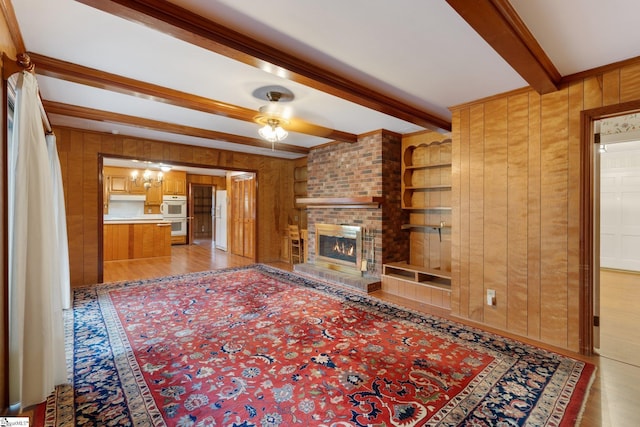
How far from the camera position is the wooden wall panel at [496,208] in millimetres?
2955

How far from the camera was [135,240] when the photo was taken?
6.88m

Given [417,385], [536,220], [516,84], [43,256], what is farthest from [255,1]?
[536,220]

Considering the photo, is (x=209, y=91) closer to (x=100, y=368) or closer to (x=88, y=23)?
(x=88, y=23)

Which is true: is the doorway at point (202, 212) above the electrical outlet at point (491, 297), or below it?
above

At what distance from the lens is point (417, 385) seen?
78.6 inches

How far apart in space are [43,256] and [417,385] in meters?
2.63

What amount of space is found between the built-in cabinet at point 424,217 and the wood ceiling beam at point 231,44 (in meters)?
1.78

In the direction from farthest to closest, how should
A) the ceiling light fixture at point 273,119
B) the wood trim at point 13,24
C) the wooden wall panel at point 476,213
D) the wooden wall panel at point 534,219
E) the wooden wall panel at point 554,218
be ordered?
the ceiling light fixture at point 273,119
the wooden wall panel at point 476,213
the wooden wall panel at point 534,219
the wooden wall panel at point 554,218
the wood trim at point 13,24

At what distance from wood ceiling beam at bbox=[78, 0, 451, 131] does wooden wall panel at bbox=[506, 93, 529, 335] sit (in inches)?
51.5

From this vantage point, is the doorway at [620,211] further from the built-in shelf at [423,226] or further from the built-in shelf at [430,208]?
the built-in shelf at [430,208]

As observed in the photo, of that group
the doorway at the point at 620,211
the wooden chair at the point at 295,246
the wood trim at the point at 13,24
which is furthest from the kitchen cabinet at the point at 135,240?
the doorway at the point at 620,211

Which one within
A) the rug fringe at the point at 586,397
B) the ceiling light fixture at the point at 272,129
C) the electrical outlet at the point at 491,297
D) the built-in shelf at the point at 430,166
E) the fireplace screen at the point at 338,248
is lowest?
the rug fringe at the point at 586,397

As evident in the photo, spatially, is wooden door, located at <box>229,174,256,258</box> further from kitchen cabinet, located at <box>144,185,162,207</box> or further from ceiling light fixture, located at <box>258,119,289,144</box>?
ceiling light fixture, located at <box>258,119,289,144</box>

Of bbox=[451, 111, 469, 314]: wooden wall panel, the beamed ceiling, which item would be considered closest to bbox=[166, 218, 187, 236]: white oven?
the beamed ceiling
